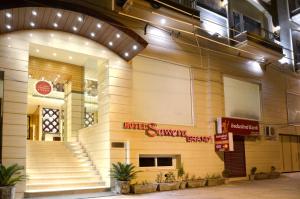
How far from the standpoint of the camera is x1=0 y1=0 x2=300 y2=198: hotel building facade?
9.80 metres

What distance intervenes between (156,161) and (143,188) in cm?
179

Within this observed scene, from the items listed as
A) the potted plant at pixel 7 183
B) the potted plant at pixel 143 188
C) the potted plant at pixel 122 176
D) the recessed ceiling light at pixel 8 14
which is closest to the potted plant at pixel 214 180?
the potted plant at pixel 143 188

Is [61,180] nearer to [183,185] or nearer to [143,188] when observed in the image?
[143,188]

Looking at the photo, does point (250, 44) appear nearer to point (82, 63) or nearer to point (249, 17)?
point (249, 17)

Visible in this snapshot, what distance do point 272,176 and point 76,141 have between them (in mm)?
9633

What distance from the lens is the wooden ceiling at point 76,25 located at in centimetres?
933

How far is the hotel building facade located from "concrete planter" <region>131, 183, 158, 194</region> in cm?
73

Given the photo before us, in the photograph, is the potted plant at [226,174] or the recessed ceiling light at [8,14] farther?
the potted plant at [226,174]

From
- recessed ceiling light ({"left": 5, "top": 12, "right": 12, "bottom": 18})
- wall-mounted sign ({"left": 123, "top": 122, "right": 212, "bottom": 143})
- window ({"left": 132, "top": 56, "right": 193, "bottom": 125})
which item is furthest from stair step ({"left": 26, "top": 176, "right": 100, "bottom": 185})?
recessed ceiling light ({"left": 5, "top": 12, "right": 12, "bottom": 18})

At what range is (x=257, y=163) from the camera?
15.7 meters

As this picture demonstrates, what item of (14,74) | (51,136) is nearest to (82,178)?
(14,74)

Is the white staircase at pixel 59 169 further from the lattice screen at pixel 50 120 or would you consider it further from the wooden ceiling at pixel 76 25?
the lattice screen at pixel 50 120

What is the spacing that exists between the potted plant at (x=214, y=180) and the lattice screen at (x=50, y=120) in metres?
9.76

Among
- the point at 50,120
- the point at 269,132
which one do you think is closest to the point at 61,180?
the point at 50,120
